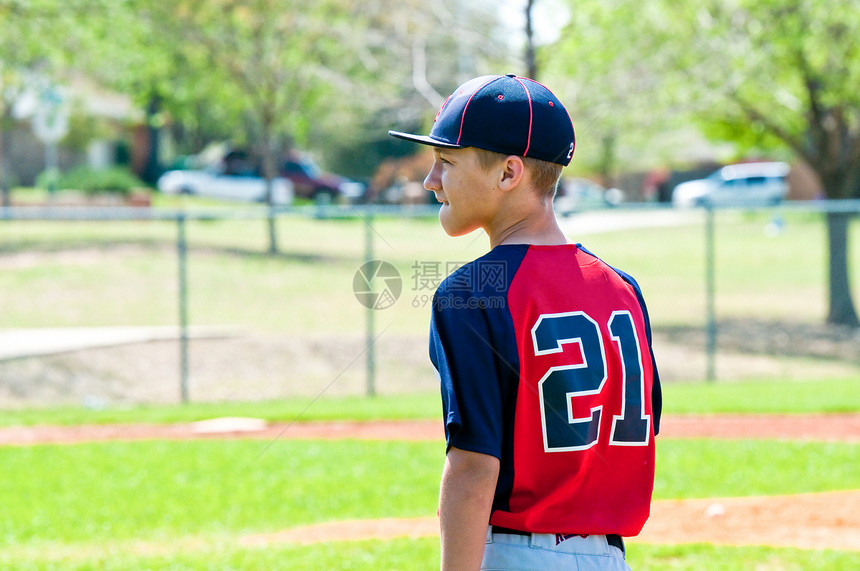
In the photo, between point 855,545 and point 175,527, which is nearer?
point 855,545

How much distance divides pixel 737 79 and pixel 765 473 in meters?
8.66

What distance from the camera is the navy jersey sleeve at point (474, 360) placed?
1695 mm

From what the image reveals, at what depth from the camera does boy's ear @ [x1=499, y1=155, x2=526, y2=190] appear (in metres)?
1.84

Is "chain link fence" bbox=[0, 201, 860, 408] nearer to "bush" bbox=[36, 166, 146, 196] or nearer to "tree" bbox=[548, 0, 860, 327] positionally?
"tree" bbox=[548, 0, 860, 327]

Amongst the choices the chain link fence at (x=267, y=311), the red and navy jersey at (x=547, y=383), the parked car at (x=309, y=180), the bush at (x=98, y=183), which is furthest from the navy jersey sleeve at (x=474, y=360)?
the bush at (x=98, y=183)

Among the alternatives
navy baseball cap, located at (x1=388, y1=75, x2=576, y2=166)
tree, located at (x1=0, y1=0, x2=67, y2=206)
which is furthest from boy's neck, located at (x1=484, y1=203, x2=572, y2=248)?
tree, located at (x1=0, y1=0, x2=67, y2=206)

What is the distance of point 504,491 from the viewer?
1.78 m

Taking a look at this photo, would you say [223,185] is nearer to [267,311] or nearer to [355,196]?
[355,196]

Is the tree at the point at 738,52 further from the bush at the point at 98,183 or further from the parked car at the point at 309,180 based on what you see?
the bush at the point at 98,183

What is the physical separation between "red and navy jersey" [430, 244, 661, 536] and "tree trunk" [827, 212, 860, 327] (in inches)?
554

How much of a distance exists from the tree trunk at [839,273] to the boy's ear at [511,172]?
14.2m

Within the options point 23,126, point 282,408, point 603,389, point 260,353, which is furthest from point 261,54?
point 23,126

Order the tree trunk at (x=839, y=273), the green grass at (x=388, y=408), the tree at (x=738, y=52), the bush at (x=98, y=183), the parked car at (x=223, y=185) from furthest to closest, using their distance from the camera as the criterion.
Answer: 1. the parked car at (x=223, y=185)
2. the bush at (x=98, y=183)
3. the tree trunk at (x=839, y=273)
4. the tree at (x=738, y=52)
5. the green grass at (x=388, y=408)

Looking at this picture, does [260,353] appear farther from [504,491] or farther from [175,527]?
[504,491]
